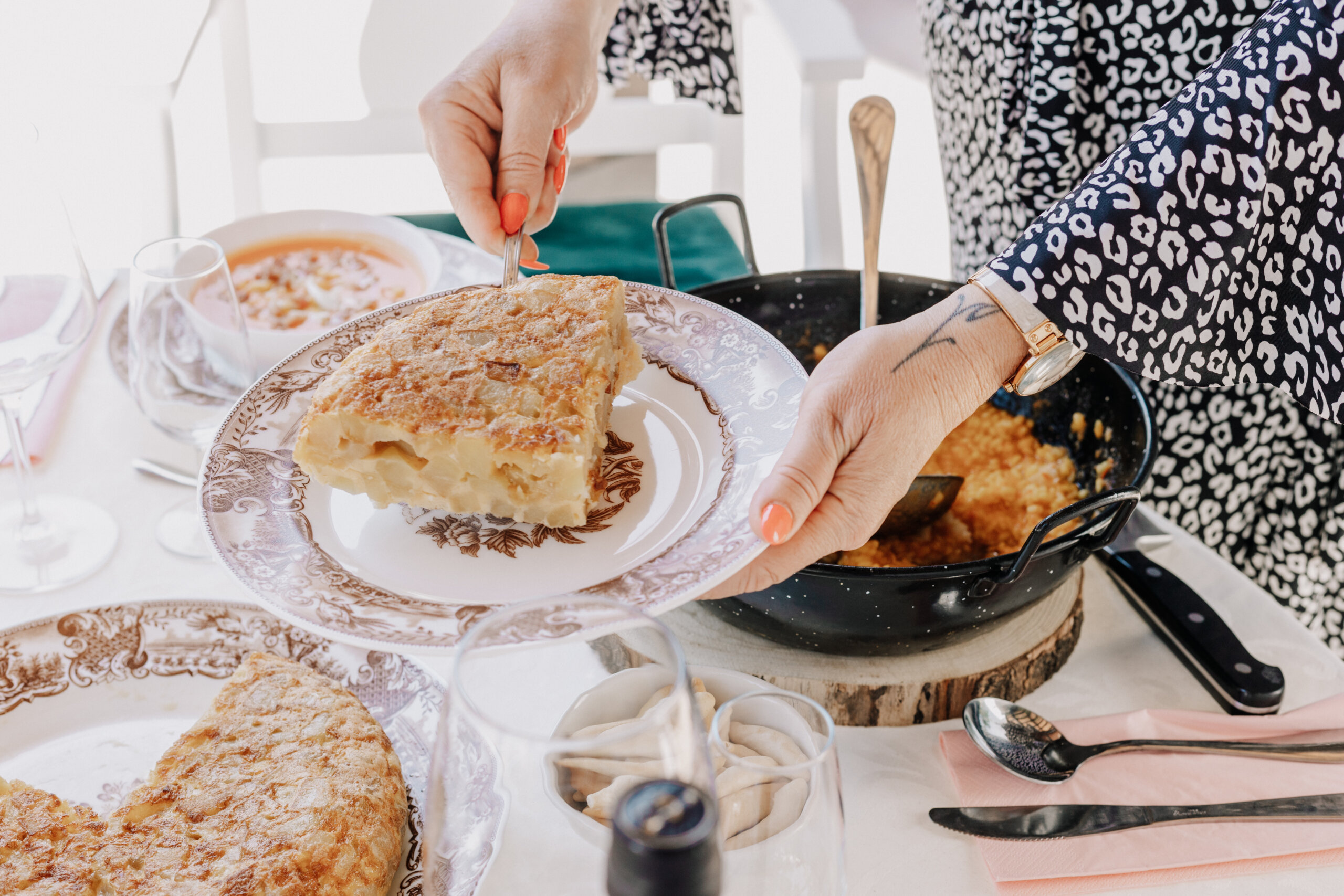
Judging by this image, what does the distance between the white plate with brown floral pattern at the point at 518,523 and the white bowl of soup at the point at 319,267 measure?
53 cm

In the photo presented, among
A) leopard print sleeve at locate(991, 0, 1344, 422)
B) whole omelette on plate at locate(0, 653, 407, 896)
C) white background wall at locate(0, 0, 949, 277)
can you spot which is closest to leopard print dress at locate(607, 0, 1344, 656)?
leopard print sleeve at locate(991, 0, 1344, 422)

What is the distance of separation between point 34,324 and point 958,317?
51.3 inches

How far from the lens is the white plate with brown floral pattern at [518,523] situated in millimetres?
1102

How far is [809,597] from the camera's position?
137 cm

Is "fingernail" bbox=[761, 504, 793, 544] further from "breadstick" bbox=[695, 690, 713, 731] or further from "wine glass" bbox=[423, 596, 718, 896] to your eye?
"wine glass" bbox=[423, 596, 718, 896]

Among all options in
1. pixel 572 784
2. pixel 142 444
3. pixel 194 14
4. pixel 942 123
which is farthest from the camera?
pixel 194 14

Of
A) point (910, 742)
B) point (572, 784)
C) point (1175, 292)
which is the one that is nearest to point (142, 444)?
point (910, 742)

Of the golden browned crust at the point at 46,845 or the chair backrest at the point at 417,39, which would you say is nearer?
the golden browned crust at the point at 46,845

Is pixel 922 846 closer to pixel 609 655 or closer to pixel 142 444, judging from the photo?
pixel 609 655

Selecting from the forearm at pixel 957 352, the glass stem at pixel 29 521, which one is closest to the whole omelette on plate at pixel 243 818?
the glass stem at pixel 29 521

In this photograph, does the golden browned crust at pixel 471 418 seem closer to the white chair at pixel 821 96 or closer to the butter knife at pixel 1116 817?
the butter knife at pixel 1116 817

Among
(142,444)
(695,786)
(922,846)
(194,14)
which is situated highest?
(194,14)

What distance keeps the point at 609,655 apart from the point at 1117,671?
820mm

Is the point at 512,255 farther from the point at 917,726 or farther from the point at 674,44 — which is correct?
the point at 674,44
